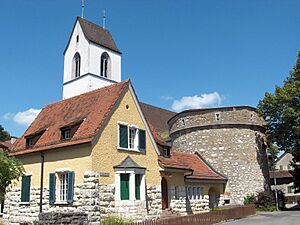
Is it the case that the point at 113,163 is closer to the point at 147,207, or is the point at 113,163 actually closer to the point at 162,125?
the point at 147,207

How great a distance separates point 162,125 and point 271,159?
18.9m

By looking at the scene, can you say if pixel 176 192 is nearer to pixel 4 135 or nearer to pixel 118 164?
pixel 118 164

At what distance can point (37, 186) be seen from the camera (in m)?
22.0

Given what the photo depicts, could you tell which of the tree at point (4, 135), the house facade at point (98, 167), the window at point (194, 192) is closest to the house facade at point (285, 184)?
the window at point (194, 192)

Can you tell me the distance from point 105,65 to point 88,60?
12.2ft

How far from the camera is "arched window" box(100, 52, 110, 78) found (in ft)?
158

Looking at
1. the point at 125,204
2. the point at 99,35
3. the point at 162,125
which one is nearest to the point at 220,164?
the point at 125,204

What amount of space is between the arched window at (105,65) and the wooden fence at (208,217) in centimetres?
2771

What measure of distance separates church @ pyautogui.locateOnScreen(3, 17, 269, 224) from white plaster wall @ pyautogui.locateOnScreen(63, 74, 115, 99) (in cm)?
1749

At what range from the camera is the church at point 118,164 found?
19250 mm

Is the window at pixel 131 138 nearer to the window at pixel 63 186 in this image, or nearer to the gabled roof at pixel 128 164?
the gabled roof at pixel 128 164

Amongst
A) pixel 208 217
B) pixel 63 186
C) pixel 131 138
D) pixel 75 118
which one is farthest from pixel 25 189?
pixel 208 217

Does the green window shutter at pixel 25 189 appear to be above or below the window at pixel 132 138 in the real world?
below

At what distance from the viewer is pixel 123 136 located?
69.3ft
